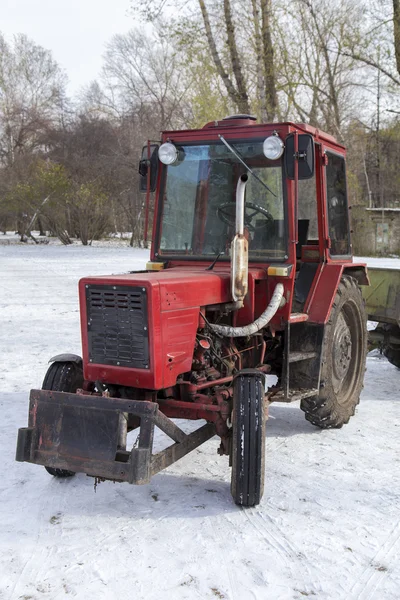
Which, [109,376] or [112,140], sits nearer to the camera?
[109,376]

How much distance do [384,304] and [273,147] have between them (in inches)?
126

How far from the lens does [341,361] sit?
5727 mm

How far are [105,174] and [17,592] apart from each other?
3224 centimetres

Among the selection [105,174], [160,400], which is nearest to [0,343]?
[160,400]

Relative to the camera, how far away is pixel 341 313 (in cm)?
571

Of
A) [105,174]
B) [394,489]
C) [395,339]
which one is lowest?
[394,489]

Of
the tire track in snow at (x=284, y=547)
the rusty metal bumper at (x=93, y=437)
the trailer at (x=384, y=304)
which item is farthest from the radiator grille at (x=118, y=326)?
the trailer at (x=384, y=304)

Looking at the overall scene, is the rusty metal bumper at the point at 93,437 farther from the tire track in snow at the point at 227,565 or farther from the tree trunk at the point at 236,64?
the tree trunk at the point at 236,64

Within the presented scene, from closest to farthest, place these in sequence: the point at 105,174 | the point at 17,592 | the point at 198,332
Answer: the point at 17,592 < the point at 198,332 < the point at 105,174

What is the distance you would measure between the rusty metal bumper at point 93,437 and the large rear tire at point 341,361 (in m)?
1.65

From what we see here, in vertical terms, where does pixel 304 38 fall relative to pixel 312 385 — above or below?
above

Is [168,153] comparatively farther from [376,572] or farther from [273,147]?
[376,572]

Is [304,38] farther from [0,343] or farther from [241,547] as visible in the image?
[241,547]

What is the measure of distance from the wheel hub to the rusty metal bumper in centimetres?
203
